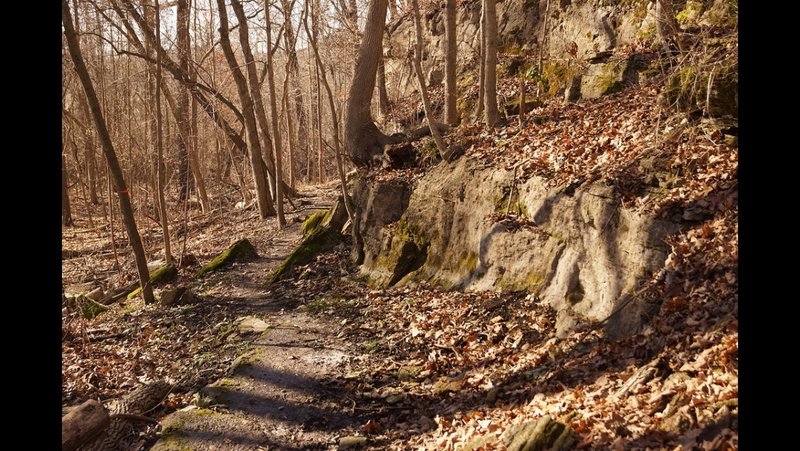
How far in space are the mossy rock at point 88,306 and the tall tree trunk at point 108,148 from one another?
4.58 feet

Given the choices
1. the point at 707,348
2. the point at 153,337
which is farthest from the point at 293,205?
the point at 707,348

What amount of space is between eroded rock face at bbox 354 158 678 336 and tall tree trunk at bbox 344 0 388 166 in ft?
3.36

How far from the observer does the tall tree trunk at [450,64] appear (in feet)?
42.7

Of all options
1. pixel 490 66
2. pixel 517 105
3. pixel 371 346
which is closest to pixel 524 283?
pixel 371 346

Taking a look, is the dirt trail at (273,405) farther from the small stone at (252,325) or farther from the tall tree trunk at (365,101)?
the tall tree trunk at (365,101)

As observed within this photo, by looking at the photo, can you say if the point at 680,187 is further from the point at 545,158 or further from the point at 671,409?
the point at 671,409

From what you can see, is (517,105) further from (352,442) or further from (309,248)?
(352,442)

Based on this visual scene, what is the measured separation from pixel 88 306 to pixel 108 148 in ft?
13.0

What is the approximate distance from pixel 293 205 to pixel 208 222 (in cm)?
432

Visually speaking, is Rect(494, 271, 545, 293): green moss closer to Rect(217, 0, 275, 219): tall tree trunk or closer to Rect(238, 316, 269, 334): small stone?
Rect(238, 316, 269, 334): small stone

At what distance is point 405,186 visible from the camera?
11781mm

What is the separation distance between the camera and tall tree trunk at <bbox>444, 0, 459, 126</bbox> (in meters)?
13.0

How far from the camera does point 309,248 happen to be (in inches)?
513
